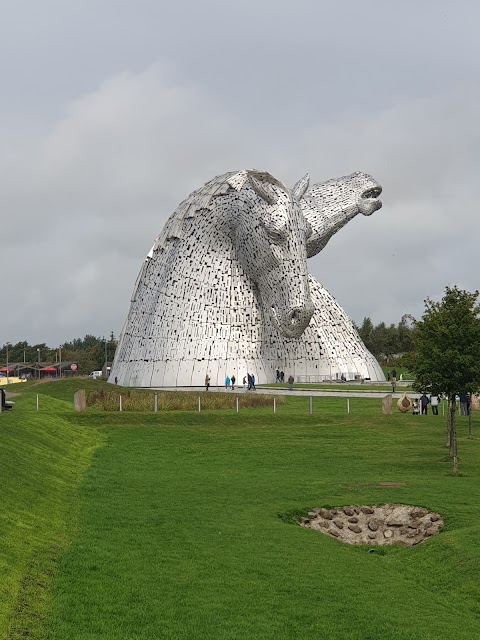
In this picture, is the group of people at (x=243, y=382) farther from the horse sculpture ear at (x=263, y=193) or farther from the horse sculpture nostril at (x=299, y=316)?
the horse sculpture ear at (x=263, y=193)

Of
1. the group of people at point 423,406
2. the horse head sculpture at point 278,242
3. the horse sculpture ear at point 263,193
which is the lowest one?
the group of people at point 423,406

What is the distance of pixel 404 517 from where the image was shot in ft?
47.8

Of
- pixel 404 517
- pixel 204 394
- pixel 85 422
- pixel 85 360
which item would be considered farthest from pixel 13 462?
pixel 85 360

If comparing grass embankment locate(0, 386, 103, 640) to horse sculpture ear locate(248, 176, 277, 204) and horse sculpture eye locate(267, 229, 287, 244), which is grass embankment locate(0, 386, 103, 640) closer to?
horse sculpture eye locate(267, 229, 287, 244)

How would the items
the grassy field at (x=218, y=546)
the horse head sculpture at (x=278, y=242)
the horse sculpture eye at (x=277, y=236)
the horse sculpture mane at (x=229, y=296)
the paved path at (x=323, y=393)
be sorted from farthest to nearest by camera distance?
the horse sculpture mane at (x=229, y=296) < the horse head sculpture at (x=278, y=242) < the horse sculpture eye at (x=277, y=236) < the paved path at (x=323, y=393) < the grassy field at (x=218, y=546)

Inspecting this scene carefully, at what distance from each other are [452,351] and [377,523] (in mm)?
7198

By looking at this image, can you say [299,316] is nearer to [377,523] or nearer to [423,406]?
[423,406]

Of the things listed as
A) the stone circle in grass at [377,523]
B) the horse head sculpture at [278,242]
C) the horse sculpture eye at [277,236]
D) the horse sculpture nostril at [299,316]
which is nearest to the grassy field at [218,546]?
the stone circle in grass at [377,523]

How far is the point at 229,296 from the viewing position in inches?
1820

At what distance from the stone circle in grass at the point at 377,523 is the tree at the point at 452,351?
5825 millimetres

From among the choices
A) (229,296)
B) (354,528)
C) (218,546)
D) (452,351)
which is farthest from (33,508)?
(229,296)

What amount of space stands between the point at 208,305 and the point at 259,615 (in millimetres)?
37068

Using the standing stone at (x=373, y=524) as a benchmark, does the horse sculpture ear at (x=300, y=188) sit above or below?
above

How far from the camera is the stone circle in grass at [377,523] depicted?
13875mm
